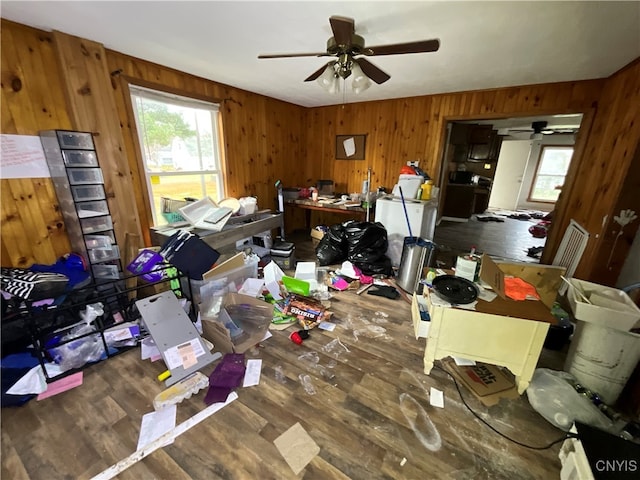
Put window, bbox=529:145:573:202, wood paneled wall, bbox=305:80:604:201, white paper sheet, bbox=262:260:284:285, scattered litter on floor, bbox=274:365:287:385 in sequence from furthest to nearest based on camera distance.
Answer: window, bbox=529:145:573:202
wood paneled wall, bbox=305:80:604:201
white paper sheet, bbox=262:260:284:285
scattered litter on floor, bbox=274:365:287:385

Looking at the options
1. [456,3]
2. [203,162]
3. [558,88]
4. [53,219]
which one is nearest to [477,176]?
[558,88]

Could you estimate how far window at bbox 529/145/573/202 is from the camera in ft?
23.9

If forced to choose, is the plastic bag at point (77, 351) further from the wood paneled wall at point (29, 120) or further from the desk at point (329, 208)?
the desk at point (329, 208)

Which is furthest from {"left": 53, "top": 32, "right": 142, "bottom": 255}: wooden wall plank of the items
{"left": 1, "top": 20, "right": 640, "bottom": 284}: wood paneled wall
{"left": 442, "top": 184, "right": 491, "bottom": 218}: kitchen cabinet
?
{"left": 442, "top": 184, "right": 491, "bottom": 218}: kitchen cabinet

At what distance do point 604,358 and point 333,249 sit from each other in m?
2.39

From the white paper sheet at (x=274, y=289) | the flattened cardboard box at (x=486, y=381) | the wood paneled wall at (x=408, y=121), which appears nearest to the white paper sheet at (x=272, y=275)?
→ the white paper sheet at (x=274, y=289)

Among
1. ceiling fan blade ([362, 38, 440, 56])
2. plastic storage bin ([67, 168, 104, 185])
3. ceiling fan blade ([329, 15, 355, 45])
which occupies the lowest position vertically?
plastic storage bin ([67, 168, 104, 185])

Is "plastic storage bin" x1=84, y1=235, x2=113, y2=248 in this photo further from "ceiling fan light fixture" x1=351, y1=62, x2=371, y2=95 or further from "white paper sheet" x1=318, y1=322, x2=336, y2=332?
"ceiling fan light fixture" x1=351, y1=62, x2=371, y2=95

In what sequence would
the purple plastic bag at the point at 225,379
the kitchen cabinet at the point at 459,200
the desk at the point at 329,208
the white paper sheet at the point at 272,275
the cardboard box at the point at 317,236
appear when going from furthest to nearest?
the kitchen cabinet at the point at 459,200, the cardboard box at the point at 317,236, the desk at the point at 329,208, the white paper sheet at the point at 272,275, the purple plastic bag at the point at 225,379

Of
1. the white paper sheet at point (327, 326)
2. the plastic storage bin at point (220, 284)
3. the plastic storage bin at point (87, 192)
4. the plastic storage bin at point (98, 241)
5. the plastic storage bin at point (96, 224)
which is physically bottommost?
the white paper sheet at point (327, 326)

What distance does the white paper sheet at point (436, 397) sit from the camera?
59.6 inches

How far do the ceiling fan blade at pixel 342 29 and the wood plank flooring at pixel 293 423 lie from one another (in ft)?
6.67

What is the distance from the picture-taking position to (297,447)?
1.28 metres
